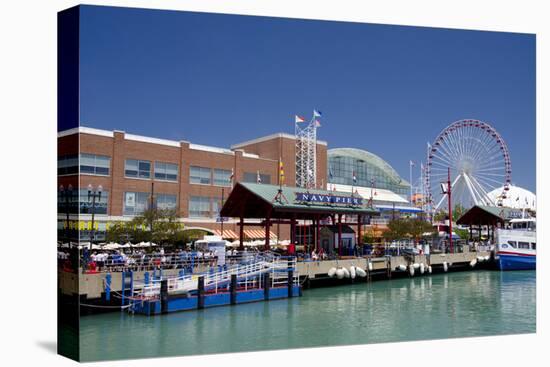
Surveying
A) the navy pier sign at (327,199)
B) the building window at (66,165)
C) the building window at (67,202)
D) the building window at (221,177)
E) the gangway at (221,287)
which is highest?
the building window at (221,177)

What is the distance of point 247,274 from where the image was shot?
3416 centimetres

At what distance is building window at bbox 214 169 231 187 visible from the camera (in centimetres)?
6706

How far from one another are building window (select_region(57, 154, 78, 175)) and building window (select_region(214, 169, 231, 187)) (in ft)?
150

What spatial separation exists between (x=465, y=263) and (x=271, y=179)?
25337mm

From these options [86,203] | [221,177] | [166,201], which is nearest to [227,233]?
[221,177]

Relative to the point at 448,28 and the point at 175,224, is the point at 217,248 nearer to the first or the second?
the point at 175,224

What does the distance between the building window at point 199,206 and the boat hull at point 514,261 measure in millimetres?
28885

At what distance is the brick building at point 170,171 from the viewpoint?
53.2 m

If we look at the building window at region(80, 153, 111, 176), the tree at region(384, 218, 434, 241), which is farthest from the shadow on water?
the tree at region(384, 218, 434, 241)

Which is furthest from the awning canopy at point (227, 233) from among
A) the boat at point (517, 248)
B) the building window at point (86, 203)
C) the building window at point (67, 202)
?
the building window at point (67, 202)

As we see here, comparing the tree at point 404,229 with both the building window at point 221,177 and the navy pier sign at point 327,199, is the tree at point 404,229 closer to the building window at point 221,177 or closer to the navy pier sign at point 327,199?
the building window at point 221,177

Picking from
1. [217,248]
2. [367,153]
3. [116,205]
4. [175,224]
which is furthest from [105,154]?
[367,153]

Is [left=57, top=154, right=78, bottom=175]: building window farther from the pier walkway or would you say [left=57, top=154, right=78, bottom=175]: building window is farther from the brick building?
the brick building

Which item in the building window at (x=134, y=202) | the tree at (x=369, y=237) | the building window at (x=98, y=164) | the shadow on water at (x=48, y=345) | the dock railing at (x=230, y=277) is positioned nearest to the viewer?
the shadow on water at (x=48, y=345)
